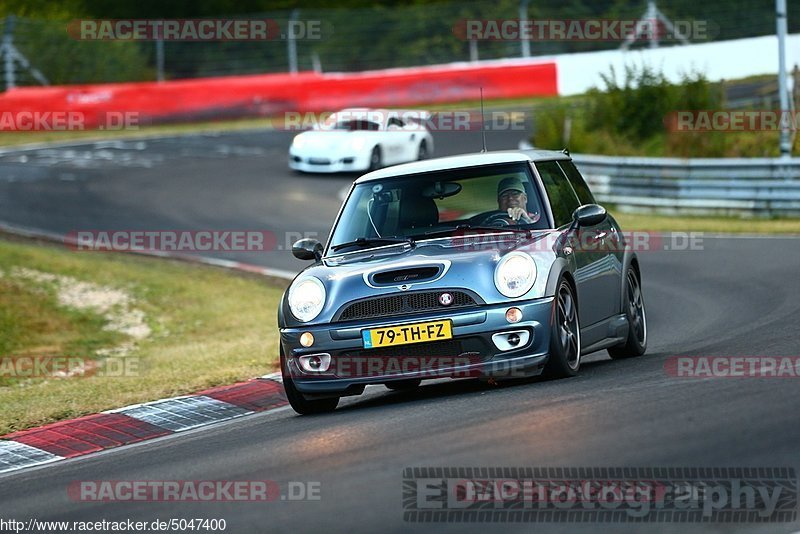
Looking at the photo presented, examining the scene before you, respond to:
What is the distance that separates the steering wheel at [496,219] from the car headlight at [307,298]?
1.29m

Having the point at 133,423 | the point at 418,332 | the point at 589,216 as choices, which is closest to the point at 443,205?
the point at 589,216

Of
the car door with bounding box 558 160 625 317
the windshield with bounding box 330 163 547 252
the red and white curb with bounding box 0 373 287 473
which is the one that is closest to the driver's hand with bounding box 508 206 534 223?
the windshield with bounding box 330 163 547 252

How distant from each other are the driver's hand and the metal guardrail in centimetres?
1242

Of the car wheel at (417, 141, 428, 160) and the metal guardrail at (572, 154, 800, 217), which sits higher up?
the car wheel at (417, 141, 428, 160)

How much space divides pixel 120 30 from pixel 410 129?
19773 millimetres

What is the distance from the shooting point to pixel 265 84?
38625 mm

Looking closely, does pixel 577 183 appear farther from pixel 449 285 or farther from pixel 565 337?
pixel 449 285

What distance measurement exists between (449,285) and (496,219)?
1.10 meters

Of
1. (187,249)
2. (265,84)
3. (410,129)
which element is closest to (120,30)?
(265,84)

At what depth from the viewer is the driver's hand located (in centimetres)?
937

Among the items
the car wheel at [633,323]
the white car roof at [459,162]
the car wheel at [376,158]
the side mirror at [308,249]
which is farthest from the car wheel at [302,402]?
the car wheel at [376,158]

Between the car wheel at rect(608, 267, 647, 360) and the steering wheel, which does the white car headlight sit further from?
the steering wheel

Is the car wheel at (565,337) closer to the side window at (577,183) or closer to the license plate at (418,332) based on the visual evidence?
the license plate at (418,332)

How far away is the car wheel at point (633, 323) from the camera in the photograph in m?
10.3
